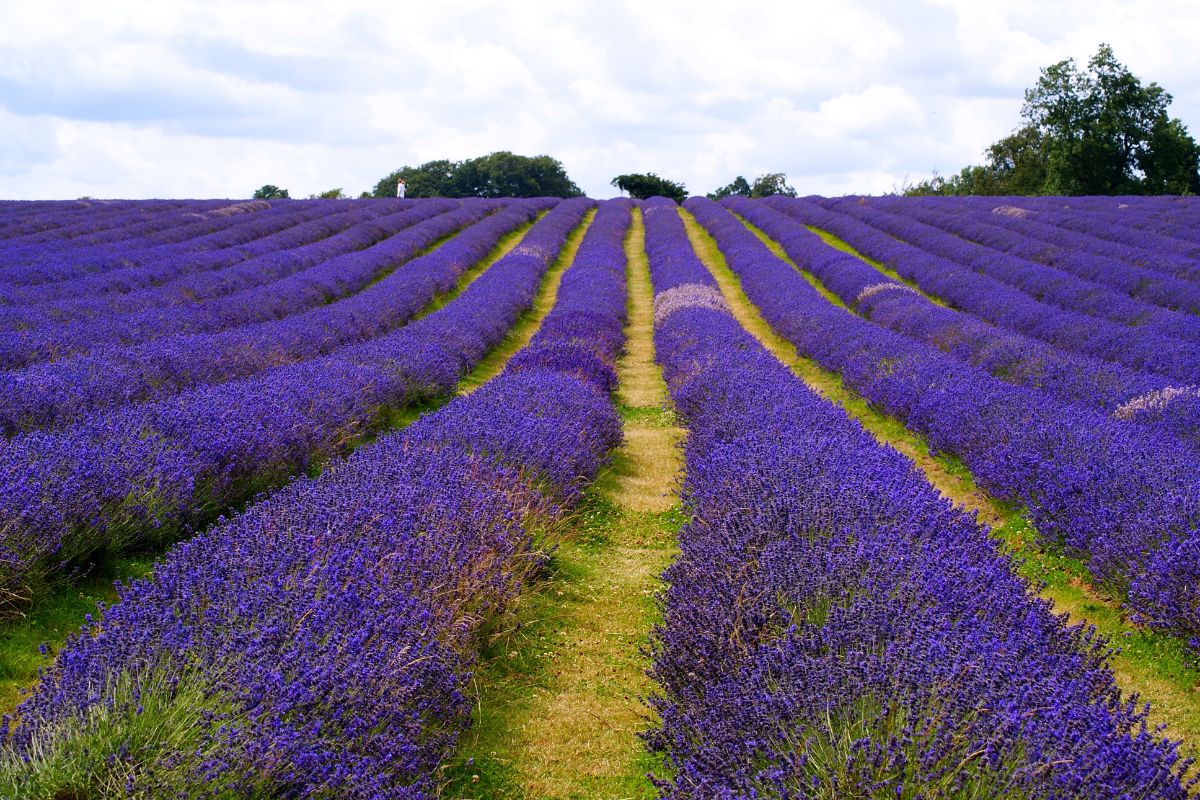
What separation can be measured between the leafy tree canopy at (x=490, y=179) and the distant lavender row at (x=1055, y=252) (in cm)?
2813

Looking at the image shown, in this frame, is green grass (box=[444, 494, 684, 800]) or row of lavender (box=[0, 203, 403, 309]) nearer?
green grass (box=[444, 494, 684, 800])

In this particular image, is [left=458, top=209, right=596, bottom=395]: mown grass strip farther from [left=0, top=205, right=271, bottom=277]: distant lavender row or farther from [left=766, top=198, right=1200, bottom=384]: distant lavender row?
[left=0, top=205, right=271, bottom=277]: distant lavender row

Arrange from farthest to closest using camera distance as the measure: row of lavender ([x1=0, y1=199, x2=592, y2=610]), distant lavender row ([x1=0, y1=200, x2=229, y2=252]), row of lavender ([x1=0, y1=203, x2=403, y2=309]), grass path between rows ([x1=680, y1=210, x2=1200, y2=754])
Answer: distant lavender row ([x1=0, y1=200, x2=229, y2=252]) → row of lavender ([x1=0, y1=203, x2=403, y2=309]) → row of lavender ([x1=0, y1=199, x2=592, y2=610]) → grass path between rows ([x1=680, y1=210, x2=1200, y2=754])

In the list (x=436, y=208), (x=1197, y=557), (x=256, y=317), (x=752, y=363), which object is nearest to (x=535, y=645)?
(x=1197, y=557)

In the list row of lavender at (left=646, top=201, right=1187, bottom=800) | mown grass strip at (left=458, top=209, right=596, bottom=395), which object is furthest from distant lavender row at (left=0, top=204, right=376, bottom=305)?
row of lavender at (left=646, top=201, right=1187, bottom=800)

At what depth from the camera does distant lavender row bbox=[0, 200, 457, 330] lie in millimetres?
10531

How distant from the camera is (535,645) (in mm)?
4375

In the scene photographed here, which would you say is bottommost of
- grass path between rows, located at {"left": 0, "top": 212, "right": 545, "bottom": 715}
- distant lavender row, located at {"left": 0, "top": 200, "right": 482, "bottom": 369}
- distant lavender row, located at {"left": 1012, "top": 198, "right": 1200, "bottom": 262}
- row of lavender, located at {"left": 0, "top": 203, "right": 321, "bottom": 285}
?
grass path between rows, located at {"left": 0, "top": 212, "right": 545, "bottom": 715}

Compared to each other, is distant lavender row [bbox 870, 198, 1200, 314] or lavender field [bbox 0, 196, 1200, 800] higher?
distant lavender row [bbox 870, 198, 1200, 314]

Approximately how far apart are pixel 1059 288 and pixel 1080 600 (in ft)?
35.1

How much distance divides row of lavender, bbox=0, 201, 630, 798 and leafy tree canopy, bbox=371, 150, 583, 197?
48.3m

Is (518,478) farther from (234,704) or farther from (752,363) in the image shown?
(752,363)

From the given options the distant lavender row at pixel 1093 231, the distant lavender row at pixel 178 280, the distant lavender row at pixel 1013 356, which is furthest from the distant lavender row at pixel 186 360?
the distant lavender row at pixel 1093 231

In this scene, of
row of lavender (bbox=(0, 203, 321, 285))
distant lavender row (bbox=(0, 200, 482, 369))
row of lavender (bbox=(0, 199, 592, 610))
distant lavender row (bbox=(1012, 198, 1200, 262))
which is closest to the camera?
row of lavender (bbox=(0, 199, 592, 610))
